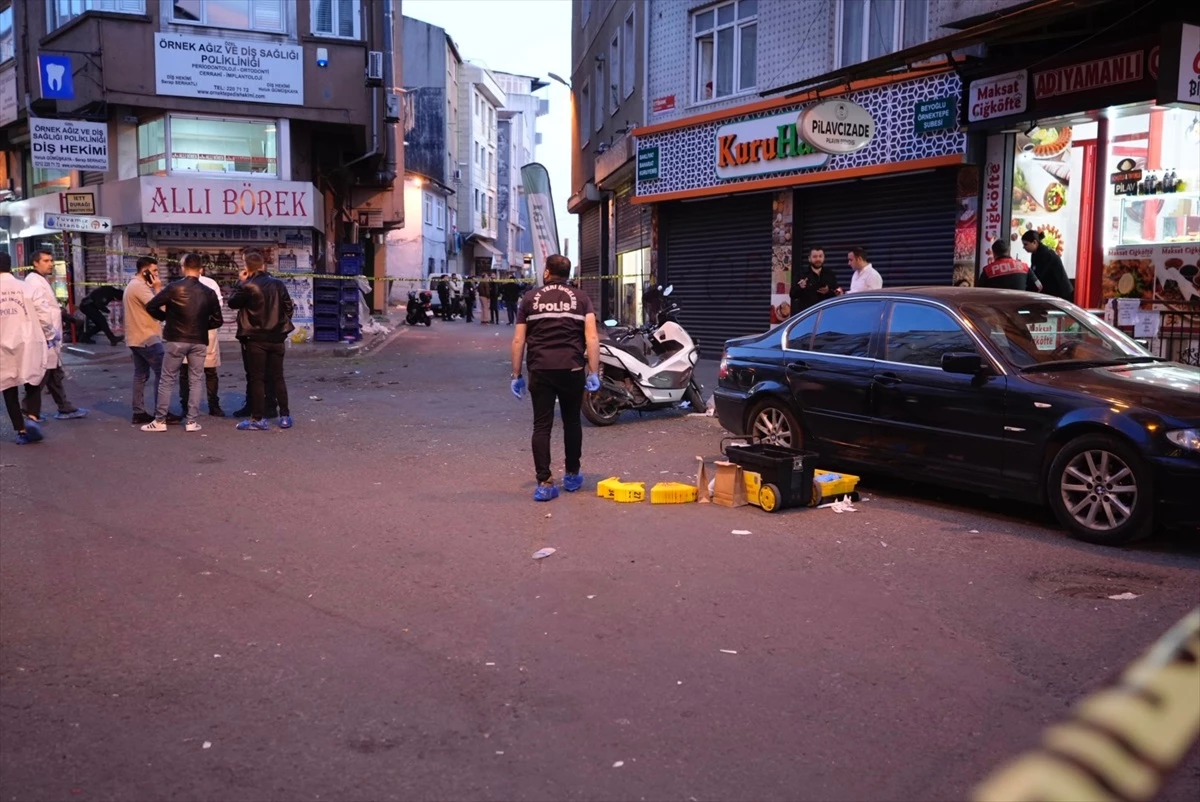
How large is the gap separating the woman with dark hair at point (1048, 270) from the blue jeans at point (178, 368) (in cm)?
991

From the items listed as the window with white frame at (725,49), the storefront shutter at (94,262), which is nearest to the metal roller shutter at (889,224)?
the window with white frame at (725,49)

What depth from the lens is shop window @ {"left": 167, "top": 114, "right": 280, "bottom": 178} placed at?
2392cm

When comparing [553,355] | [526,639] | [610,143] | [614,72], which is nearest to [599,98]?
[614,72]

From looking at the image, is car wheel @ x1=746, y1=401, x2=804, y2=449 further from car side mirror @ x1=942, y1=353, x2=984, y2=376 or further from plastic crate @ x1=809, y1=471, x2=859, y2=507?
car side mirror @ x1=942, y1=353, x2=984, y2=376

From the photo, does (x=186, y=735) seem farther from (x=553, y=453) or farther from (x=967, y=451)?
(x=553, y=453)

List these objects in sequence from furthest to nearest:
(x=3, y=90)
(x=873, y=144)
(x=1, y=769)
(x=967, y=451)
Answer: (x=3, y=90) < (x=873, y=144) < (x=967, y=451) < (x=1, y=769)

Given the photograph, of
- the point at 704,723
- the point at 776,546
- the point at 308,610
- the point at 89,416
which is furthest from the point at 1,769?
the point at 89,416

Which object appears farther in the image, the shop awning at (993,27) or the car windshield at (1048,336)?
the shop awning at (993,27)

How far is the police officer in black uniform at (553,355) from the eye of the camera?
8055mm

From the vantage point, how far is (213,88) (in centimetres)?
2355

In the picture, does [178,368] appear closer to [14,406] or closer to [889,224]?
[14,406]

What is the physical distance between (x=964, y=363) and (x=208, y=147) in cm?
2122

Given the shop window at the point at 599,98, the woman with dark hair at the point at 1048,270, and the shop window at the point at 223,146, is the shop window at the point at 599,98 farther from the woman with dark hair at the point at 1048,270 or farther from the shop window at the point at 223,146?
the woman with dark hair at the point at 1048,270

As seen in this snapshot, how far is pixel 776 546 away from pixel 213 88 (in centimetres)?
2110
